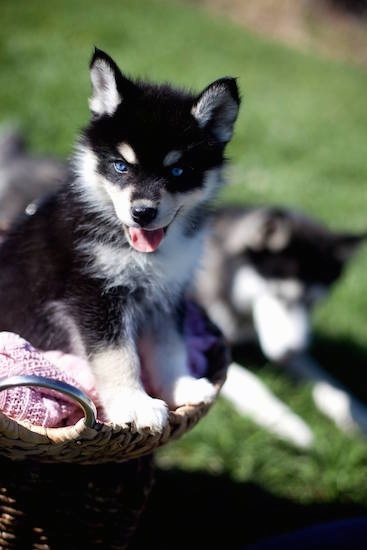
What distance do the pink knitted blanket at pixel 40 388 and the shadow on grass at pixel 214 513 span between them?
110 cm

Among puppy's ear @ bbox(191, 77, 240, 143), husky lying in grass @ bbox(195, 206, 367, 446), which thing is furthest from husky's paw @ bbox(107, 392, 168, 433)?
husky lying in grass @ bbox(195, 206, 367, 446)

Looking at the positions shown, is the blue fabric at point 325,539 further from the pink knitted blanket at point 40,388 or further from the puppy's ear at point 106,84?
the puppy's ear at point 106,84

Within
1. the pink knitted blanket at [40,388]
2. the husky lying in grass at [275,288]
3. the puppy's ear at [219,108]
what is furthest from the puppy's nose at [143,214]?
the husky lying in grass at [275,288]

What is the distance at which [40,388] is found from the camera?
1.88 metres

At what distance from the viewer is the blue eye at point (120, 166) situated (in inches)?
85.1

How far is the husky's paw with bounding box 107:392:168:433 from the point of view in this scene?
1.87 meters

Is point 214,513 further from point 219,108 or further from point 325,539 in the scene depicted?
point 219,108

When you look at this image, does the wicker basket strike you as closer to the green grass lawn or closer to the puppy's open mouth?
the puppy's open mouth

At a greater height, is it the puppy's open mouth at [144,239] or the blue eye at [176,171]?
the blue eye at [176,171]

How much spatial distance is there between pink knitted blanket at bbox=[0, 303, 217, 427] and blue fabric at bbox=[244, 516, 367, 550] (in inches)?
29.5

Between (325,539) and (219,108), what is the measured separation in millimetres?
1509

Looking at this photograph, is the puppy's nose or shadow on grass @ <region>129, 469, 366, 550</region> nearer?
the puppy's nose

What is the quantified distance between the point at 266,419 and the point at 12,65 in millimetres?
5886

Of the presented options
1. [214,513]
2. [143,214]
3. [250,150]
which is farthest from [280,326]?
[250,150]
